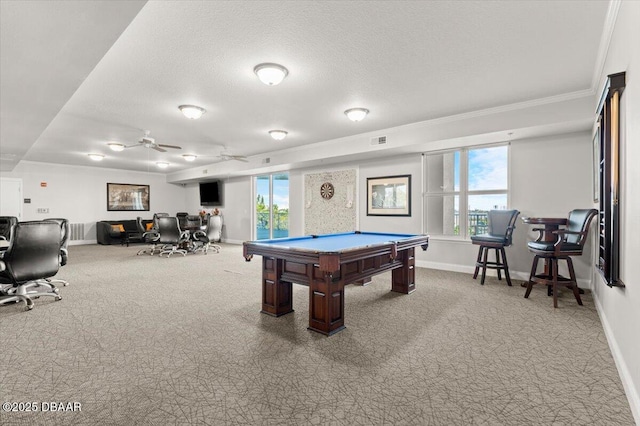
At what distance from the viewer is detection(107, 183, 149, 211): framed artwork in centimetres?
1121

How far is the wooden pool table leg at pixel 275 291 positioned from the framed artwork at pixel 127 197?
10.3 metres

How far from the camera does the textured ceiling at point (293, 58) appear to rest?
2428 millimetres

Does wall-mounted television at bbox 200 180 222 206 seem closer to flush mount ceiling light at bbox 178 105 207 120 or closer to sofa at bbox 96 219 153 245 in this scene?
sofa at bbox 96 219 153 245

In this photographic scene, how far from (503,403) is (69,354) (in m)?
3.18

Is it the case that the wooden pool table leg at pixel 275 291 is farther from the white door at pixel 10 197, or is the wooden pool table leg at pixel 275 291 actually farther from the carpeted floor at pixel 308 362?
the white door at pixel 10 197

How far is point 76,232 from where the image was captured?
10.5 m

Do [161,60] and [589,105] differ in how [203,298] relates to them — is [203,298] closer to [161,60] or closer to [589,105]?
[161,60]

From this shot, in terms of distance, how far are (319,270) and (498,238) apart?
3.26 m

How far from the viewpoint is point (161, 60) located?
10.6 feet

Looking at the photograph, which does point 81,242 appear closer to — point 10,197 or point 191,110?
point 10,197

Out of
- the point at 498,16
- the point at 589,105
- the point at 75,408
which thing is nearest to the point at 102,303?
the point at 75,408

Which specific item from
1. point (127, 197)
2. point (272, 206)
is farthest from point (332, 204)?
point (127, 197)

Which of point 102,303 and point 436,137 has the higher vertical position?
point 436,137

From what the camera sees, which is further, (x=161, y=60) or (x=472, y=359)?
(x=161, y=60)
